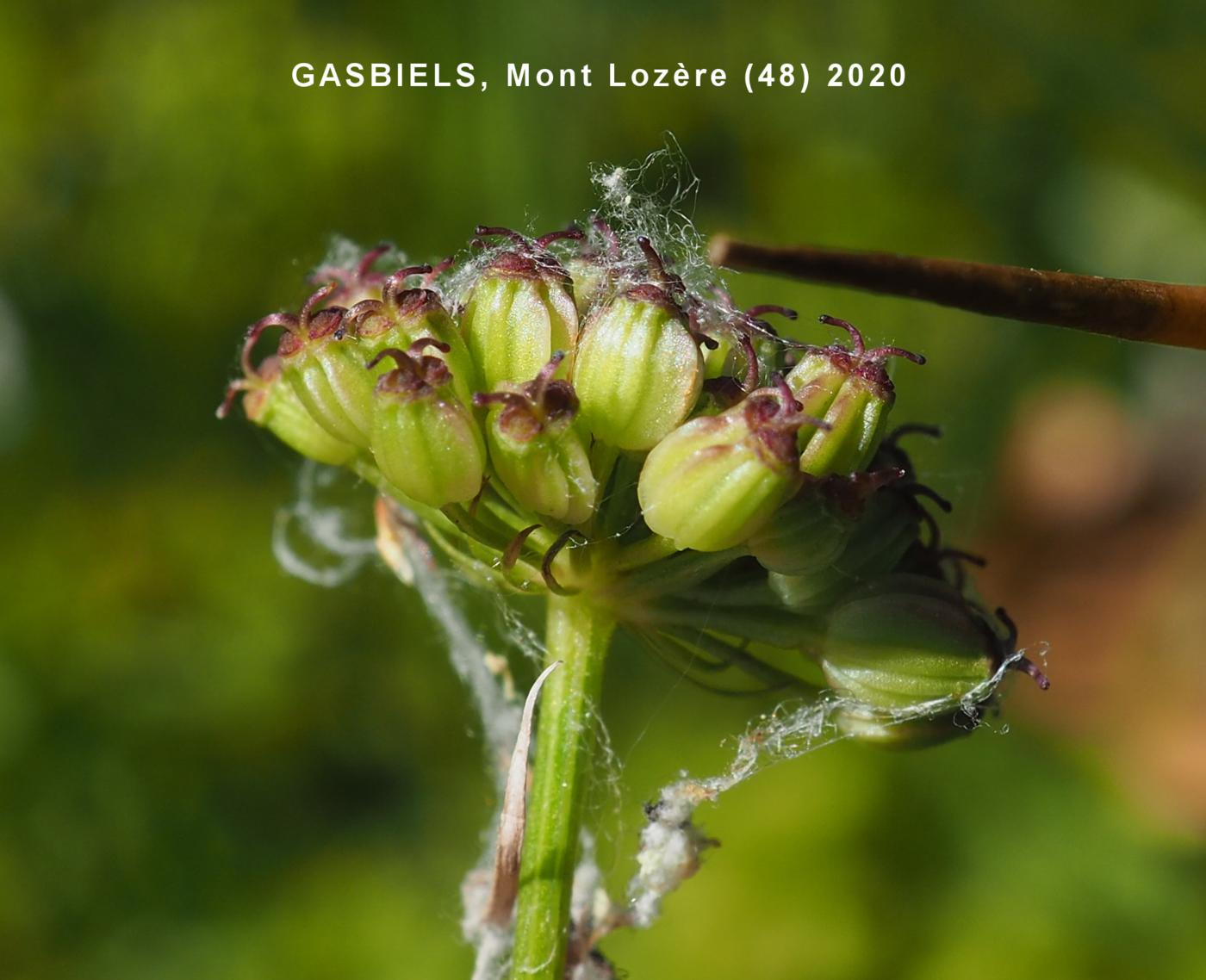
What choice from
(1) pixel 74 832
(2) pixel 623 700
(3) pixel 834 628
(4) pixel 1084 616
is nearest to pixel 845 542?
(3) pixel 834 628

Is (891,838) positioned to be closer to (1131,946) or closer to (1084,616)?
(1131,946)

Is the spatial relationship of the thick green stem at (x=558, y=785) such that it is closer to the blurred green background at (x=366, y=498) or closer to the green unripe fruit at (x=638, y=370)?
the green unripe fruit at (x=638, y=370)

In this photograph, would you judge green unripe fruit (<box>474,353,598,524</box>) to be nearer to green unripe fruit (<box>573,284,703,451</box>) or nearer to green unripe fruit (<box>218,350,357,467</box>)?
green unripe fruit (<box>573,284,703,451</box>)

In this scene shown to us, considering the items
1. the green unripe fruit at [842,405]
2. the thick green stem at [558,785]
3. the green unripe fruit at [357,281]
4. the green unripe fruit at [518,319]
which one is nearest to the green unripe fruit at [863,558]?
the green unripe fruit at [842,405]

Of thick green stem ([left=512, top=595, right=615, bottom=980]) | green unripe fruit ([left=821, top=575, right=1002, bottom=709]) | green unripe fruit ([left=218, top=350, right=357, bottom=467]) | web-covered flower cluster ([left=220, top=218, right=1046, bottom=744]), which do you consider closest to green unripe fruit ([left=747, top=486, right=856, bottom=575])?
web-covered flower cluster ([left=220, top=218, right=1046, bottom=744])

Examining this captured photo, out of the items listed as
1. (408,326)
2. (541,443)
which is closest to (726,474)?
(541,443)
